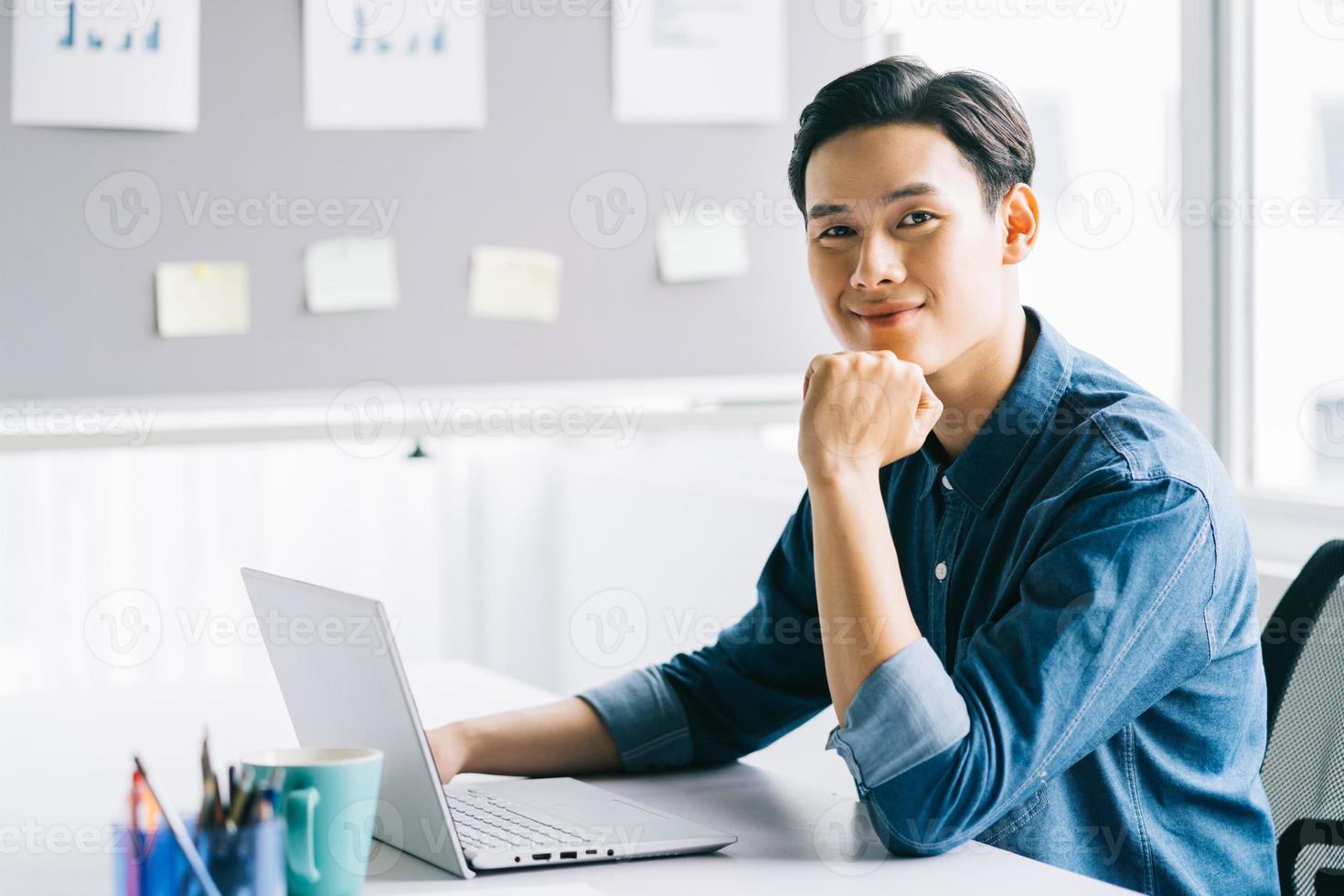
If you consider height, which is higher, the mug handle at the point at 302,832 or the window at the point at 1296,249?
the window at the point at 1296,249

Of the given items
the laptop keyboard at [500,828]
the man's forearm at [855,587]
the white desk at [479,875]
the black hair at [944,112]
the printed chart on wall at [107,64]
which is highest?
the printed chart on wall at [107,64]

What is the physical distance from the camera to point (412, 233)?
2.04 meters

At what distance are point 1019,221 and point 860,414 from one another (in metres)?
0.32

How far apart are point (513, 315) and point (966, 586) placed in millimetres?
974

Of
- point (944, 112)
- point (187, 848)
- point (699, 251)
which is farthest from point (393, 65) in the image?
point (187, 848)

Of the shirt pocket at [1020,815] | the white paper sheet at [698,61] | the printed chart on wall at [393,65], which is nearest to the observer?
the shirt pocket at [1020,815]

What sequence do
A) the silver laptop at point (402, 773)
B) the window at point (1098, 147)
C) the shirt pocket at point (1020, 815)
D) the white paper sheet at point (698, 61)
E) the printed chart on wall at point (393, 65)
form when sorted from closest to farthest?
the silver laptop at point (402, 773) → the shirt pocket at point (1020, 815) → the printed chart on wall at point (393, 65) → the white paper sheet at point (698, 61) → the window at point (1098, 147)

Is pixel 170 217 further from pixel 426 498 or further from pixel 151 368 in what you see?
pixel 426 498

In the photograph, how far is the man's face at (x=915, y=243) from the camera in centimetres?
130

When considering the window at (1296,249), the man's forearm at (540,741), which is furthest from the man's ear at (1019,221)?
the window at (1296,249)

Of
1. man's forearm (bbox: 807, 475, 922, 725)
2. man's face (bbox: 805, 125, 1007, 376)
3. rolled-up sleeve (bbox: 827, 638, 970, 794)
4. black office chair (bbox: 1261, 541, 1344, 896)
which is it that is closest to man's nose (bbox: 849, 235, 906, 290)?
man's face (bbox: 805, 125, 1007, 376)

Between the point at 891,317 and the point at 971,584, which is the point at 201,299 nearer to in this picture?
the point at 891,317

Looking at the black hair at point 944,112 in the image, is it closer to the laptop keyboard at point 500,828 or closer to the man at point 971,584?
the man at point 971,584

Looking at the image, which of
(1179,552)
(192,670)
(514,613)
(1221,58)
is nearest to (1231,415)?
(1221,58)
